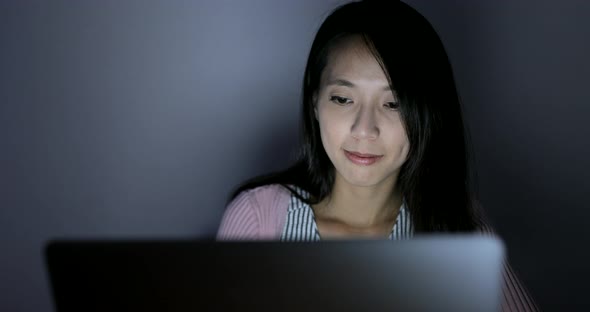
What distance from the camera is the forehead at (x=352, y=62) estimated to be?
107cm

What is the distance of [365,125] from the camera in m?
1.06

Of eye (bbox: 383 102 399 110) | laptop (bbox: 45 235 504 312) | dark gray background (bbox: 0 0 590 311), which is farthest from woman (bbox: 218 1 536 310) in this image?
laptop (bbox: 45 235 504 312)

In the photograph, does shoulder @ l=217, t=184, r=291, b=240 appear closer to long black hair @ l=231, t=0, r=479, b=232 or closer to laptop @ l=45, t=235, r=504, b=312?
long black hair @ l=231, t=0, r=479, b=232

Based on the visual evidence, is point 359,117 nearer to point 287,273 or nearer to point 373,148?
point 373,148

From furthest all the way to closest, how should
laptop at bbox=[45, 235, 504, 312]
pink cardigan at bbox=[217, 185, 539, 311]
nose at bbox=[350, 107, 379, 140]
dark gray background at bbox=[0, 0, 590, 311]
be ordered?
dark gray background at bbox=[0, 0, 590, 311] → pink cardigan at bbox=[217, 185, 539, 311] → nose at bbox=[350, 107, 379, 140] → laptop at bbox=[45, 235, 504, 312]

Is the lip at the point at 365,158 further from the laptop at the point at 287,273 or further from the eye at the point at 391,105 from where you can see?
the laptop at the point at 287,273

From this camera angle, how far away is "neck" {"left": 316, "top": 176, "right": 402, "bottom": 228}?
127 cm

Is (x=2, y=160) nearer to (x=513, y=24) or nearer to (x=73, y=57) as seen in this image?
(x=73, y=57)

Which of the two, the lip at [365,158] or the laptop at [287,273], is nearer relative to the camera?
the laptop at [287,273]

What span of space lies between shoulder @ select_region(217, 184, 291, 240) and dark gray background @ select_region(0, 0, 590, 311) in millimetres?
261

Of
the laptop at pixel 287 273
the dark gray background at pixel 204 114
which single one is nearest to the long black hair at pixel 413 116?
the dark gray background at pixel 204 114

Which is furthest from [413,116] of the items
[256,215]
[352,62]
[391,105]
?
[256,215]

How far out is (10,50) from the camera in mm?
1332

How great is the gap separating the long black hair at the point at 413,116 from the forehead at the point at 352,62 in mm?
11
